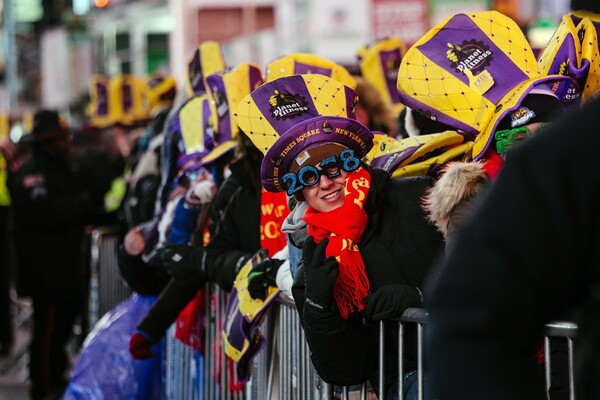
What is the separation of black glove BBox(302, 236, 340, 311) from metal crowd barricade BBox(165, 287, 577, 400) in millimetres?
202

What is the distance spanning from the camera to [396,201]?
4164mm

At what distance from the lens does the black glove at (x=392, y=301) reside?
378cm

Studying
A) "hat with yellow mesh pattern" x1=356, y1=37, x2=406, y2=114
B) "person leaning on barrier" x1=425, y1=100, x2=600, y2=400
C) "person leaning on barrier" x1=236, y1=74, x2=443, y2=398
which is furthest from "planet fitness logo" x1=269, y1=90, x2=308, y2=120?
"hat with yellow mesh pattern" x1=356, y1=37, x2=406, y2=114

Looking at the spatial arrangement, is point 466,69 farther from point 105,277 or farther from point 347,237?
point 105,277

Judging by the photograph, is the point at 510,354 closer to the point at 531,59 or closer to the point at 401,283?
the point at 401,283

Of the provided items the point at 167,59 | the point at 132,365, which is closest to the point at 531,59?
the point at 132,365

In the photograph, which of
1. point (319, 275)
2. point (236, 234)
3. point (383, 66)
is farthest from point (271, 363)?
point (383, 66)

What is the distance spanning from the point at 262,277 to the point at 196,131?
2.14 m

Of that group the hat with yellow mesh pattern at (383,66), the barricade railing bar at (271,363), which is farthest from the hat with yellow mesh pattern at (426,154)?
the hat with yellow mesh pattern at (383,66)

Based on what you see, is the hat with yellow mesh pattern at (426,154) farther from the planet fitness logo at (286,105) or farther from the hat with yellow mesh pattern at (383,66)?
the hat with yellow mesh pattern at (383,66)

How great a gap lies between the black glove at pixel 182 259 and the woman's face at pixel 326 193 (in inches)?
71.8

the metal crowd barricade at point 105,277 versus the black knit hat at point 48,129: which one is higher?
the black knit hat at point 48,129

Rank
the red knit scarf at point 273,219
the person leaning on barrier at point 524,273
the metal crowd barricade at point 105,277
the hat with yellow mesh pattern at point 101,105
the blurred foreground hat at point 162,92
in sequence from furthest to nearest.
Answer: the hat with yellow mesh pattern at point 101,105, the blurred foreground hat at point 162,92, the metal crowd barricade at point 105,277, the red knit scarf at point 273,219, the person leaning on barrier at point 524,273

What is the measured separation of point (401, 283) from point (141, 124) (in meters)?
8.99
